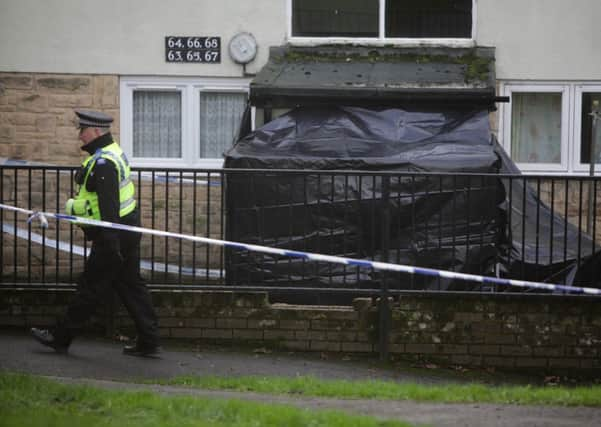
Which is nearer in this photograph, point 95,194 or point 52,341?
point 95,194

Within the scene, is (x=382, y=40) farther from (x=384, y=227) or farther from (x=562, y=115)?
(x=384, y=227)

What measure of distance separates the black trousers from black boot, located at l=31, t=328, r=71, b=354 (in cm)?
2

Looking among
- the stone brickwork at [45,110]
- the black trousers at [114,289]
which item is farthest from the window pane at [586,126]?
the black trousers at [114,289]

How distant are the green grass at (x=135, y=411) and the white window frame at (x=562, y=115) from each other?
740cm

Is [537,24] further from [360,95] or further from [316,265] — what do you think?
[316,265]

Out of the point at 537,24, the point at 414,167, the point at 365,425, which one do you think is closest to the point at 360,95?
the point at 414,167

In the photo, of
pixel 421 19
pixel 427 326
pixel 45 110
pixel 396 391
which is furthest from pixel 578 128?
pixel 396 391

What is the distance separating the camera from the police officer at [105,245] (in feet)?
A: 28.8

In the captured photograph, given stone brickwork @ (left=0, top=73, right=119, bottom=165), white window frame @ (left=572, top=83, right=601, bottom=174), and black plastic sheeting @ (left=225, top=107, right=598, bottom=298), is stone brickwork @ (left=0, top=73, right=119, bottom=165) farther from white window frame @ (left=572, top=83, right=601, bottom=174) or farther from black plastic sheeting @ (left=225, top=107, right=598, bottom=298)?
white window frame @ (left=572, top=83, right=601, bottom=174)

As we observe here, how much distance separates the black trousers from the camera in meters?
8.93

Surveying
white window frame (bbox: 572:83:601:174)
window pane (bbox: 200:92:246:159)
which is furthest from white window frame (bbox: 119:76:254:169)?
white window frame (bbox: 572:83:601:174)

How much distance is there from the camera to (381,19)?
13727 mm

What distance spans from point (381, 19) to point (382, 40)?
26cm

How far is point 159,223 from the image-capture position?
11328 millimetres
